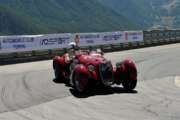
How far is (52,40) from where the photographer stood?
29.8m

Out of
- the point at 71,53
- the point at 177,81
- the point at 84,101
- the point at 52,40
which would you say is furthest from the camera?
the point at 52,40

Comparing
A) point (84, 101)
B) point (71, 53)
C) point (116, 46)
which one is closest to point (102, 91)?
point (84, 101)

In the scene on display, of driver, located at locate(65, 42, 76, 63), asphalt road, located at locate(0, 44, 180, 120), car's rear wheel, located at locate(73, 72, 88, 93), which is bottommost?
asphalt road, located at locate(0, 44, 180, 120)

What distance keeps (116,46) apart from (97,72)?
23.6 meters

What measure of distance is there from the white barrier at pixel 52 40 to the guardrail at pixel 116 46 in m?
0.29

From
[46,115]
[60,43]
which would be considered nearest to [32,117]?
[46,115]

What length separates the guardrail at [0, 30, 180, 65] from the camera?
25.8 meters

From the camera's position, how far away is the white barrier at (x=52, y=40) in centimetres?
2636

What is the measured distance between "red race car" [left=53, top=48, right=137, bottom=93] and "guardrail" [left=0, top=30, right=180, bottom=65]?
12.0 m

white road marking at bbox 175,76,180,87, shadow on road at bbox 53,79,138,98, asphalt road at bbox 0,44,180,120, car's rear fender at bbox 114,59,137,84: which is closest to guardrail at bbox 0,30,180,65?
asphalt road at bbox 0,44,180,120

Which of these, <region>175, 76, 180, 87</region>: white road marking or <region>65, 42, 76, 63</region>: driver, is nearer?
<region>65, 42, 76, 63</region>: driver

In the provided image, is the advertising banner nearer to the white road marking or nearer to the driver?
the white road marking

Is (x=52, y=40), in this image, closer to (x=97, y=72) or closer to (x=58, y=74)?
(x=58, y=74)

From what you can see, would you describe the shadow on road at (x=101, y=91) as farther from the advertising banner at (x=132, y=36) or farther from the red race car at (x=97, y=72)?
the advertising banner at (x=132, y=36)
